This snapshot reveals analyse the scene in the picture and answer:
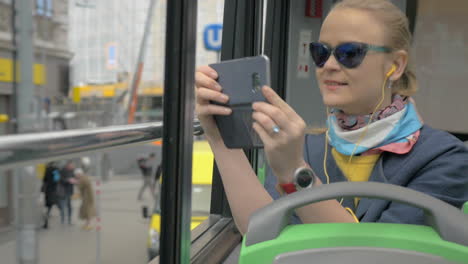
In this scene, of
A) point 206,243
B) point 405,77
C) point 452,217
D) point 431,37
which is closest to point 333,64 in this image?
point 405,77

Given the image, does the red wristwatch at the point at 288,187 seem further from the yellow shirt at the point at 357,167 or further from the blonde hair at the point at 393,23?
the blonde hair at the point at 393,23

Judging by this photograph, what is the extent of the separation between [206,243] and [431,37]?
1.85 meters

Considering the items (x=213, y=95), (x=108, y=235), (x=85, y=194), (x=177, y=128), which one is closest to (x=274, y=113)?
(x=213, y=95)

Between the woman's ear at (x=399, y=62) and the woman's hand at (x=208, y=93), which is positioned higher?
the woman's ear at (x=399, y=62)

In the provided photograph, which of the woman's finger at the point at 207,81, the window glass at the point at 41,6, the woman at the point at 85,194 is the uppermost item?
the window glass at the point at 41,6

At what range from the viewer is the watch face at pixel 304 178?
85cm

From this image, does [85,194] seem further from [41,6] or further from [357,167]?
[357,167]

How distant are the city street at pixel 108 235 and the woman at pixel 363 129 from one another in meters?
12.1

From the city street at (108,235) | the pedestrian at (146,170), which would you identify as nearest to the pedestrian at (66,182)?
the city street at (108,235)

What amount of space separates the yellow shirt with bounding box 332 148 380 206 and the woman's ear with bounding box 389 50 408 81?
0.18 metres

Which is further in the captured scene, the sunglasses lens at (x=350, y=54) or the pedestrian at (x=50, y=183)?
the pedestrian at (x=50, y=183)

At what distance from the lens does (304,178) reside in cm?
86

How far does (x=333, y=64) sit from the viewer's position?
0.97 meters

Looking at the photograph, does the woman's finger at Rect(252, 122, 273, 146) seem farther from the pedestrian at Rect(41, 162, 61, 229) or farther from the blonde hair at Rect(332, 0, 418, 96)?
the pedestrian at Rect(41, 162, 61, 229)
